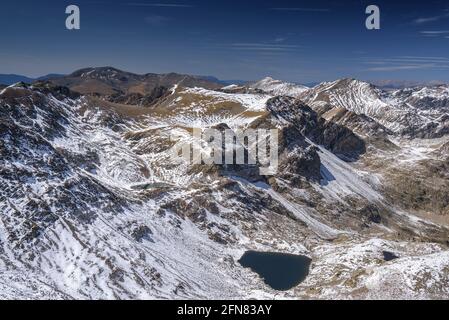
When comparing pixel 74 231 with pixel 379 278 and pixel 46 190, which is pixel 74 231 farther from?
pixel 379 278

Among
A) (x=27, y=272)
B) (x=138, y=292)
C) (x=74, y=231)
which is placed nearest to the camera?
(x=27, y=272)

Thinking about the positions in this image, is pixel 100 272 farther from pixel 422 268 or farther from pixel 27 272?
pixel 422 268

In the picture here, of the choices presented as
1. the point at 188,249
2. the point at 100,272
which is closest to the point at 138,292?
the point at 100,272
